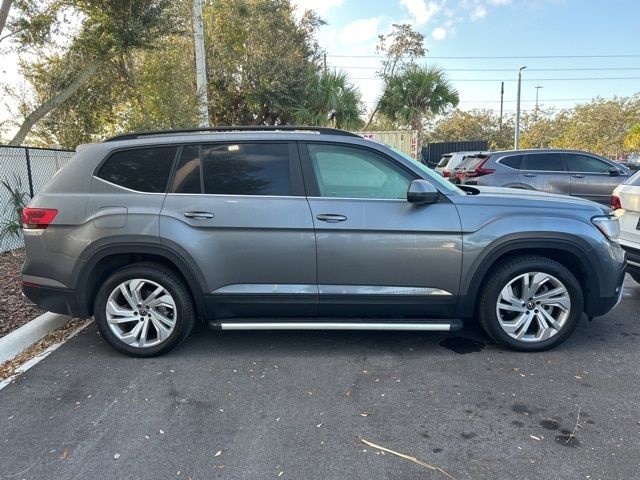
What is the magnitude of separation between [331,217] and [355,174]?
0.45 m

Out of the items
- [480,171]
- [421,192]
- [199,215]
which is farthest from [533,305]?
[480,171]

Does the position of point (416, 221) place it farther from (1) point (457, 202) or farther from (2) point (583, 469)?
(2) point (583, 469)

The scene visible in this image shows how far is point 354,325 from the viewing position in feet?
12.3

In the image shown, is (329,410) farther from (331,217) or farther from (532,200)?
(532,200)

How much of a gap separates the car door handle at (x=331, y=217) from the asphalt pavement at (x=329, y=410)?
115 cm

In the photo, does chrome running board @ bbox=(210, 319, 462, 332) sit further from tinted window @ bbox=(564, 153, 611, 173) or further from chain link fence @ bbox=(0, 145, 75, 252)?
tinted window @ bbox=(564, 153, 611, 173)

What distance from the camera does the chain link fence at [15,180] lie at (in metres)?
7.39

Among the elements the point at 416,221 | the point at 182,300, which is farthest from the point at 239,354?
the point at 416,221

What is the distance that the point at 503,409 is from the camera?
3.03 m

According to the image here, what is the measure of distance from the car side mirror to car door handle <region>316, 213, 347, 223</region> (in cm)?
55

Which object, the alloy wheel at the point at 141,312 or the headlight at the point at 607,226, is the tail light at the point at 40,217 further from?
the headlight at the point at 607,226

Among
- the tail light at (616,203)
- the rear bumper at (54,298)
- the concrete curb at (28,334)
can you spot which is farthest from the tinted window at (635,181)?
the concrete curb at (28,334)

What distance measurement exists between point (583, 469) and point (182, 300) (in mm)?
2950

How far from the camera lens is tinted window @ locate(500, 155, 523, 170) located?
997cm
